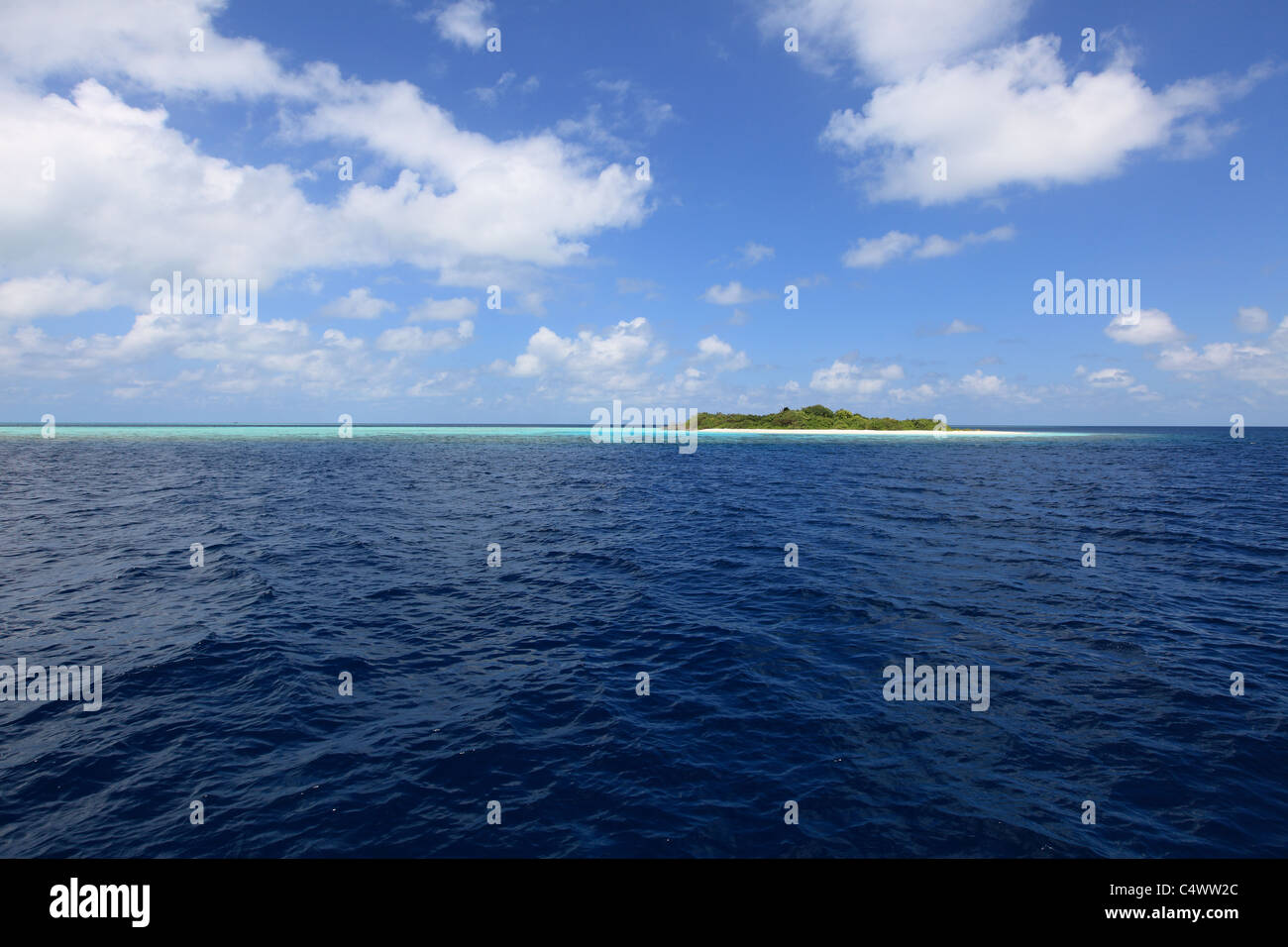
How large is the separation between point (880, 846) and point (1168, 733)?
346 inches

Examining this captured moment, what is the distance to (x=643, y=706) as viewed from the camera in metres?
13.9

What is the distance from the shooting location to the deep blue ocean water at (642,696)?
9594mm

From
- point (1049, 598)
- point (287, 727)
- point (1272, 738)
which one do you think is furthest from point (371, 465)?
point (1272, 738)

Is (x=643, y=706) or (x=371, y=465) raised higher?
(x=371, y=465)

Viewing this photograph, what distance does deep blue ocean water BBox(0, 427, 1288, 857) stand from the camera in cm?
959

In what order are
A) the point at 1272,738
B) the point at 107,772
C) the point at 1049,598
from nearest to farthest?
the point at 107,772 → the point at 1272,738 → the point at 1049,598

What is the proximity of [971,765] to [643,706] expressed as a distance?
24.5ft

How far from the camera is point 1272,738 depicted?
1217 centimetres

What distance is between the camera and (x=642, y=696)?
14477mm

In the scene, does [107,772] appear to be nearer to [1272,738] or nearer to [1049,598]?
[1272,738]
